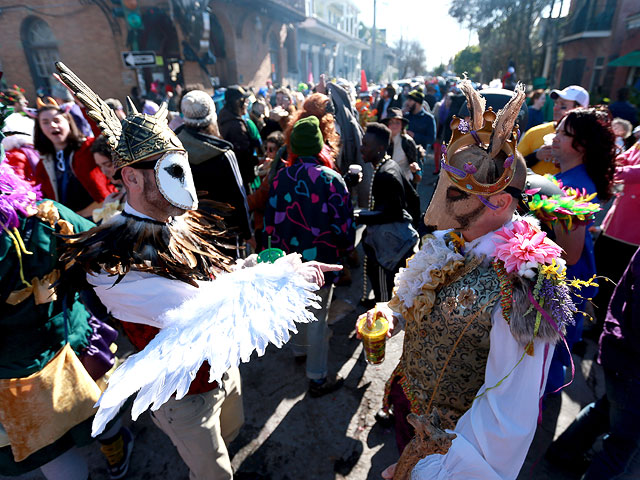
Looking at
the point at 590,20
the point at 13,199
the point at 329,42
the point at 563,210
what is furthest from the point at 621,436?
the point at 329,42

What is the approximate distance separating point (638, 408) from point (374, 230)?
6.85ft

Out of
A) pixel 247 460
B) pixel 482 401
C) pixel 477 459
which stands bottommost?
pixel 247 460

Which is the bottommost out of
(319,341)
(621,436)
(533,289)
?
(319,341)

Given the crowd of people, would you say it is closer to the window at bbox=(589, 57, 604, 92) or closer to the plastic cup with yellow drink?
the plastic cup with yellow drink

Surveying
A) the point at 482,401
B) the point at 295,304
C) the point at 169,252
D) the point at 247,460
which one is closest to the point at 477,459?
the point at 482,401

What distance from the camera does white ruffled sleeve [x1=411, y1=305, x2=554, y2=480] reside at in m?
1.18

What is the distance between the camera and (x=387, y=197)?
3.17m

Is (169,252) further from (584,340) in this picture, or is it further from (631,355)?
(584,340)

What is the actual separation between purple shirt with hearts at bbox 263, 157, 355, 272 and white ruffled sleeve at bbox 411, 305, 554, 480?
1715 millimetres

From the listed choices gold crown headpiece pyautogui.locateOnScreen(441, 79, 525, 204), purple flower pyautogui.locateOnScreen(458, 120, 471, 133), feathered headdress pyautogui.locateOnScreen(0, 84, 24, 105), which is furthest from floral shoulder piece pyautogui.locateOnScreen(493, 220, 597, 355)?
feathered headdress pyautogui.locateOnScreen(0, 84, 24, 105)

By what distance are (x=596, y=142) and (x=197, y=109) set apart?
10.1 ft

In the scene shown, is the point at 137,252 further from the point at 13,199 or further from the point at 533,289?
the point at 533,289

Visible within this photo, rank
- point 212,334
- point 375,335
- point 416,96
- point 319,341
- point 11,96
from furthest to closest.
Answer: point 11,96 → point 416,96 → point 319,341 → point 375,335 → point 212,334

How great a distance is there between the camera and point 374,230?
332 cm
